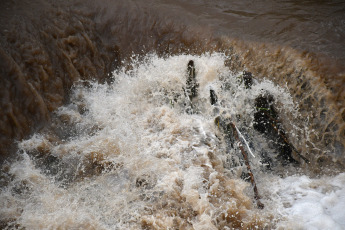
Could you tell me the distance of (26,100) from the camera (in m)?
3.12

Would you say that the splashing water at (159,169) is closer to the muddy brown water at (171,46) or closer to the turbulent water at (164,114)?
the turbulent water at (164,114)

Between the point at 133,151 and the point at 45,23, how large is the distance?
2.09 meters

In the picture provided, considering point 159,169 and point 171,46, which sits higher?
point 171,46

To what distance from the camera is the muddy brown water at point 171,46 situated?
301 cm

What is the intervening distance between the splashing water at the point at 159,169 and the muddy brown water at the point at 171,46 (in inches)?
7.2

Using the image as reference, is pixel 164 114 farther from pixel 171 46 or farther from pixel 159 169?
pixel 171 46

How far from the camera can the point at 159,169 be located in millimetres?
2783

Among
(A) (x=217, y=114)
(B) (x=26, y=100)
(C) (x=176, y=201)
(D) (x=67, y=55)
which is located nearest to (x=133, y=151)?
(C) (x=176, y=201)

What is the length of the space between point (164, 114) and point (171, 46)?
1.17 meters

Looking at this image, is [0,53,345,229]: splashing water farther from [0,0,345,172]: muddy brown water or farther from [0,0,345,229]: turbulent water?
[0,0,345,172]: muddy brown water

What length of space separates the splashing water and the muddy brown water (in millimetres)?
184

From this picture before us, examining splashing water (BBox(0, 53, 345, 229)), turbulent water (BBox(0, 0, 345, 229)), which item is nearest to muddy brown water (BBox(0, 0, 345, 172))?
turbulent water (BBox(0, 0, 345, 229))

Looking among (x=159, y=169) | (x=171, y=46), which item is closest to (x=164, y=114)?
(x=159, y=169)

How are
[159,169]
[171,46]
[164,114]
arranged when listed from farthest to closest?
1. [171,46]
2. [164,114]
3. [159,169]
